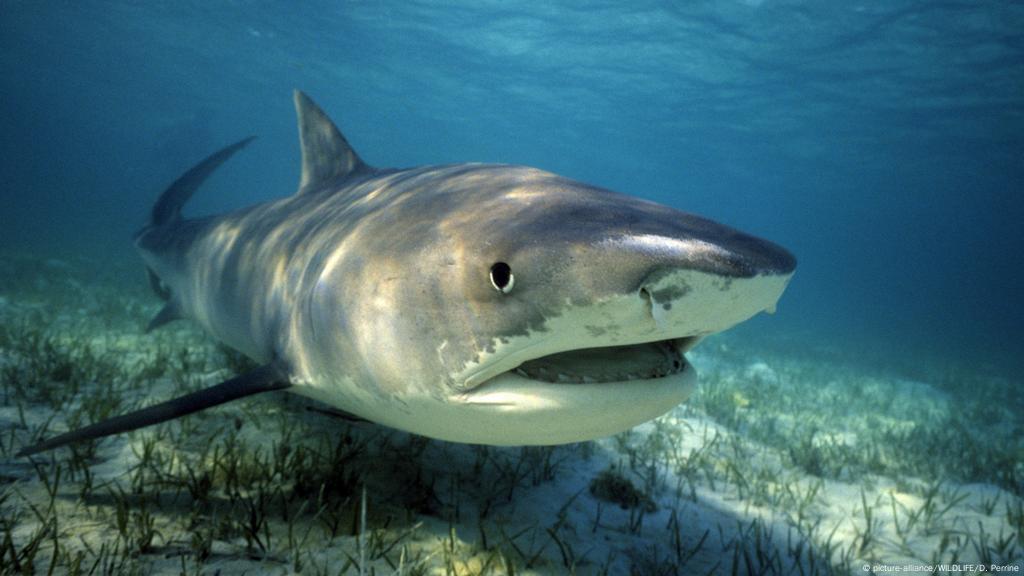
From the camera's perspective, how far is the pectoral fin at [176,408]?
7.22 ft

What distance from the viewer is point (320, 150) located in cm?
452

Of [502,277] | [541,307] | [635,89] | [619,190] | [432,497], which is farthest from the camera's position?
[635,89]

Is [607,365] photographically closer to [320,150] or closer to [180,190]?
[320,150]

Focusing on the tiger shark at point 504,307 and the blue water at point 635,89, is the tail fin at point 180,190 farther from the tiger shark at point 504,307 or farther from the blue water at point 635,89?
the blue water at point 635,89

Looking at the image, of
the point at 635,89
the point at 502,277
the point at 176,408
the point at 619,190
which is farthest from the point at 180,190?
the point at 635,89

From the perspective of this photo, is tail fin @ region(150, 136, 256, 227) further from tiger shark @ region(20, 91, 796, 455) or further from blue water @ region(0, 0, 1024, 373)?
blue water @ region(0, 0, 1024, 373)

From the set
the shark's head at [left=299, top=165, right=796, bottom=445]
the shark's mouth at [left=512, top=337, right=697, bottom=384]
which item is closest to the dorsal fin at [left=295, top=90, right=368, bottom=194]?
the shark's head at [left=299, top=165, right=796, bottom=445]

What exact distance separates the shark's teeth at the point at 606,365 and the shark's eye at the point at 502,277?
28 centimetres

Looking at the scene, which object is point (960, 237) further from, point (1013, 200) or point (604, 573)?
point (604, 573)

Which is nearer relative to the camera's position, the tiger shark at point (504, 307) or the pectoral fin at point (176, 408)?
the tiger shark at point (504, 307)

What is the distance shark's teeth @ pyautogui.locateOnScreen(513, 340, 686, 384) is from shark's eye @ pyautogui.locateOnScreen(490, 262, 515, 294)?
11.2 inches

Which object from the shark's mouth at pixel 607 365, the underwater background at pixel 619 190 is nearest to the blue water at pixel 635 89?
the underwater background at pixel 619 190

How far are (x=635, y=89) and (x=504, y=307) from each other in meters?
33.0

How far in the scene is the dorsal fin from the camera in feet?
14.3
